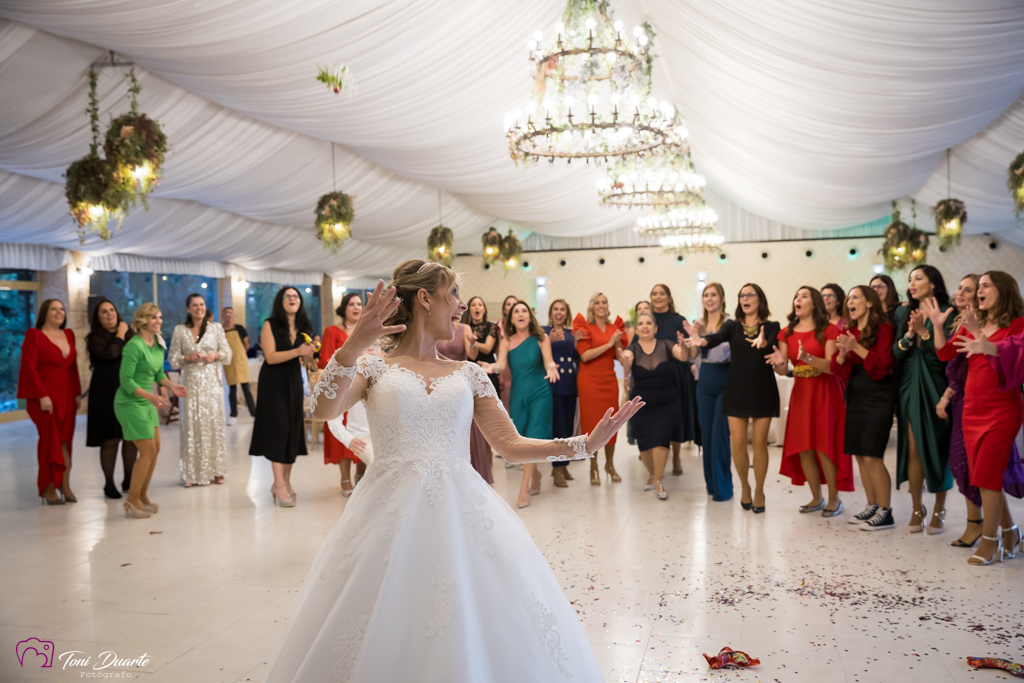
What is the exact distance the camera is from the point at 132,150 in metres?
5.88

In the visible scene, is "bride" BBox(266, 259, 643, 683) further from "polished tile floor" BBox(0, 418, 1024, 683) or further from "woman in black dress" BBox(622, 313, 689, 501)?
"woman in black dress" BBox(622, 313, 689, 501)

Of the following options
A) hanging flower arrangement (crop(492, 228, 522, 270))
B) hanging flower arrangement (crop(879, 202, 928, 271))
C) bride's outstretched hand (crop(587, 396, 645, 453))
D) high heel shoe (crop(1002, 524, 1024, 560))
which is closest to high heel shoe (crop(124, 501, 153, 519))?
bride's outstretched hand (crop(587, 396, 645, 453))

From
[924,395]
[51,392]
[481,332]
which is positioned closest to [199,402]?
[51,392]

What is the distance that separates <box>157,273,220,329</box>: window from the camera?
14.9m

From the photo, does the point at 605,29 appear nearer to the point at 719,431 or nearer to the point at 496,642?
the point at 719,431

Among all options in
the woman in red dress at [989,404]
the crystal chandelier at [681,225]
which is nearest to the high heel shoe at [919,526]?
the woman in red dress at [989,404]

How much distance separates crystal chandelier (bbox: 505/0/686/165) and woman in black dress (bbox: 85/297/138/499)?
3.82 m

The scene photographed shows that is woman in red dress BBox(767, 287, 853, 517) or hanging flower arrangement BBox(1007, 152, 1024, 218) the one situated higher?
hanging flower arrangement BBox(1007, 152, 1024, 218)

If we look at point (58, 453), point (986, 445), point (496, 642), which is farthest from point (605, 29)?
point (58, 453)

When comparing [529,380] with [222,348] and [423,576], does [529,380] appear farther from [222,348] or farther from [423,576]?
[423,576]

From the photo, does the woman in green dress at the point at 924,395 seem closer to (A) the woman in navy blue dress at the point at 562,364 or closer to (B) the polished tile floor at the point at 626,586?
(B) the polished tile floor at the point at 626,586

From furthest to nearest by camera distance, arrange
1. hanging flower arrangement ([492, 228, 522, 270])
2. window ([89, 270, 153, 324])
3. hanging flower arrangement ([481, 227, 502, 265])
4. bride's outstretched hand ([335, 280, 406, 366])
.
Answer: hanging flower arrangement ([492, 228, 522, 270]) < hanging flower arrangement ([481, 227, 502, 265]) < window ([89, 270, 153, 324]) < bride's outstretched hand ([335, 280, 406, 366])

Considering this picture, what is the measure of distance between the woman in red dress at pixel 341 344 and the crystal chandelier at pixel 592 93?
6.55 ft

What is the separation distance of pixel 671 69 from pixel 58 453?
802cm
